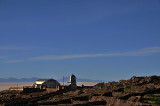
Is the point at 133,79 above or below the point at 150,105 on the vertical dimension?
above

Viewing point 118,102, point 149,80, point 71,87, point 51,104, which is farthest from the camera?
point 71,87

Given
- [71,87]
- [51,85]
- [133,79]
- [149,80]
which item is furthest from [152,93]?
[51,85]

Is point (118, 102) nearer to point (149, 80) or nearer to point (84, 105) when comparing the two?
point (84, 105)

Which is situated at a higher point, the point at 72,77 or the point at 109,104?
the point at 72,77

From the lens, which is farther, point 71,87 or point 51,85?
point 51,85

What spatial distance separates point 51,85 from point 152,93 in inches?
1677

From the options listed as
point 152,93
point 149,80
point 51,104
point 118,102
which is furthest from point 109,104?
point 149,80

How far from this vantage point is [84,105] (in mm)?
28781

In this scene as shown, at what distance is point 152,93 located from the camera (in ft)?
131

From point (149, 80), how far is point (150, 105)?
3224 centimetres

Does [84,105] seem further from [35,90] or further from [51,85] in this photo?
[51,85]

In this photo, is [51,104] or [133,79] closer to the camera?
[51,104]

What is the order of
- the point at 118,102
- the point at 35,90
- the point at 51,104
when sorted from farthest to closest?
the point at 35,90
the point at 51,104
the point at 118,102

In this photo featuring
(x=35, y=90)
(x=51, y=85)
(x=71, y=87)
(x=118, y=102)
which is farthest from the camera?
Answer: (x=51, y=85)
